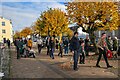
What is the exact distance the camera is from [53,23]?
1740 inches

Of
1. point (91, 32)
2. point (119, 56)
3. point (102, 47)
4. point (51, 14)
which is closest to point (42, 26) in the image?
point (51, 14)

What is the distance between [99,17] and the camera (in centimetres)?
2078

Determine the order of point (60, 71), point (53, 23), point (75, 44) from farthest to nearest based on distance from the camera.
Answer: point (53, 23) < point (75, 44) < point (60, 71)

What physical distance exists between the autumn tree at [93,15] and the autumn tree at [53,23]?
20.5 metres

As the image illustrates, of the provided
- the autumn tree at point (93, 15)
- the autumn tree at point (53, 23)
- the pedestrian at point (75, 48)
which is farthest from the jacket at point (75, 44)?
the autumn tree at point (53, 23)

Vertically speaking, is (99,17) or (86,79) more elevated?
(99,17)

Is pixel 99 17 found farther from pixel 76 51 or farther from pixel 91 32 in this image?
pixel 76 51

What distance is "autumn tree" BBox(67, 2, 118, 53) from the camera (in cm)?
2044

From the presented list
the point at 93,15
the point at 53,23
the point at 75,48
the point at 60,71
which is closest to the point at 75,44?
the point at 75,48

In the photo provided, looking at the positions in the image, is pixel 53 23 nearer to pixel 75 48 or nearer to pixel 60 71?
pixel 75 48

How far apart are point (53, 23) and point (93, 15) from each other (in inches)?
938

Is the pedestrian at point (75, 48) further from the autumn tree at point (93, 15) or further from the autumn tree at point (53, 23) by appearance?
the autumn tree at point (53, 23)

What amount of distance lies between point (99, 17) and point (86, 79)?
11565 mm

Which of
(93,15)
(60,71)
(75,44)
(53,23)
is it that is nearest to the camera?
(60,71)
